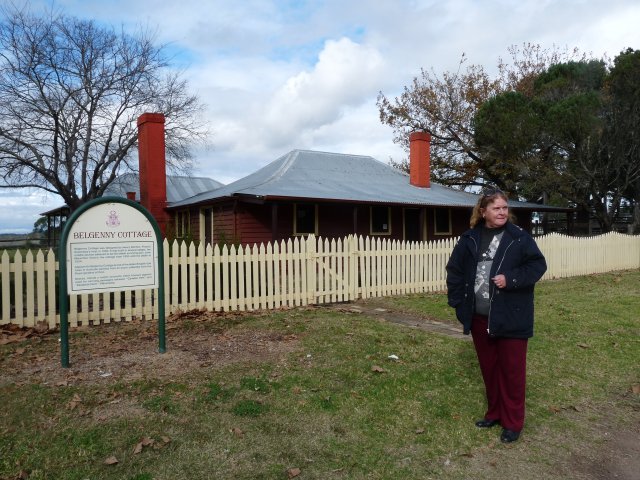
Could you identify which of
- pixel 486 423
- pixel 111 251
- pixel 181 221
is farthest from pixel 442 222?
pixel 486 423

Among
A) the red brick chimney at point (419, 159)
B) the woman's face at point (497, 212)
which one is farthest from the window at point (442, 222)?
the woman's face at point (497, 212)

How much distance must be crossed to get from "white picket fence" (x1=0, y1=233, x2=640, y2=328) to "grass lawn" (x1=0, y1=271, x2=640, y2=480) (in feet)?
2.72

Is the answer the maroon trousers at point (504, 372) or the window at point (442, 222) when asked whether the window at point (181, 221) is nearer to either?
the window at point (442, 222)

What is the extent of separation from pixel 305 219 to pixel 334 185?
200cm

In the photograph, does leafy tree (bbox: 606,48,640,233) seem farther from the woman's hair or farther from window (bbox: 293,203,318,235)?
the woman's hair

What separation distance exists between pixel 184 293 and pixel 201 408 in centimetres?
416

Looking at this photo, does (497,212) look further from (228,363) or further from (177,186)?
(177,186)

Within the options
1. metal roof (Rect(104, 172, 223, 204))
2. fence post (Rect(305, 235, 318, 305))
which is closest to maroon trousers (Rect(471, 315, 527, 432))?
fence post (Rect(305, 235, 318, 305))

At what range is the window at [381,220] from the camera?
62.8 feet

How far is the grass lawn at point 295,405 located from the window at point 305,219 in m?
10.4

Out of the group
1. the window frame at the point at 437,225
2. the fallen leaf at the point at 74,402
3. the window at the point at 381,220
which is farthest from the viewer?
the window frame at the point at 437,225

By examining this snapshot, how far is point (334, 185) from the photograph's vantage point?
1870 cm

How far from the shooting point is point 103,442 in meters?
3.58

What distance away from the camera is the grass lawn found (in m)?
3.39
